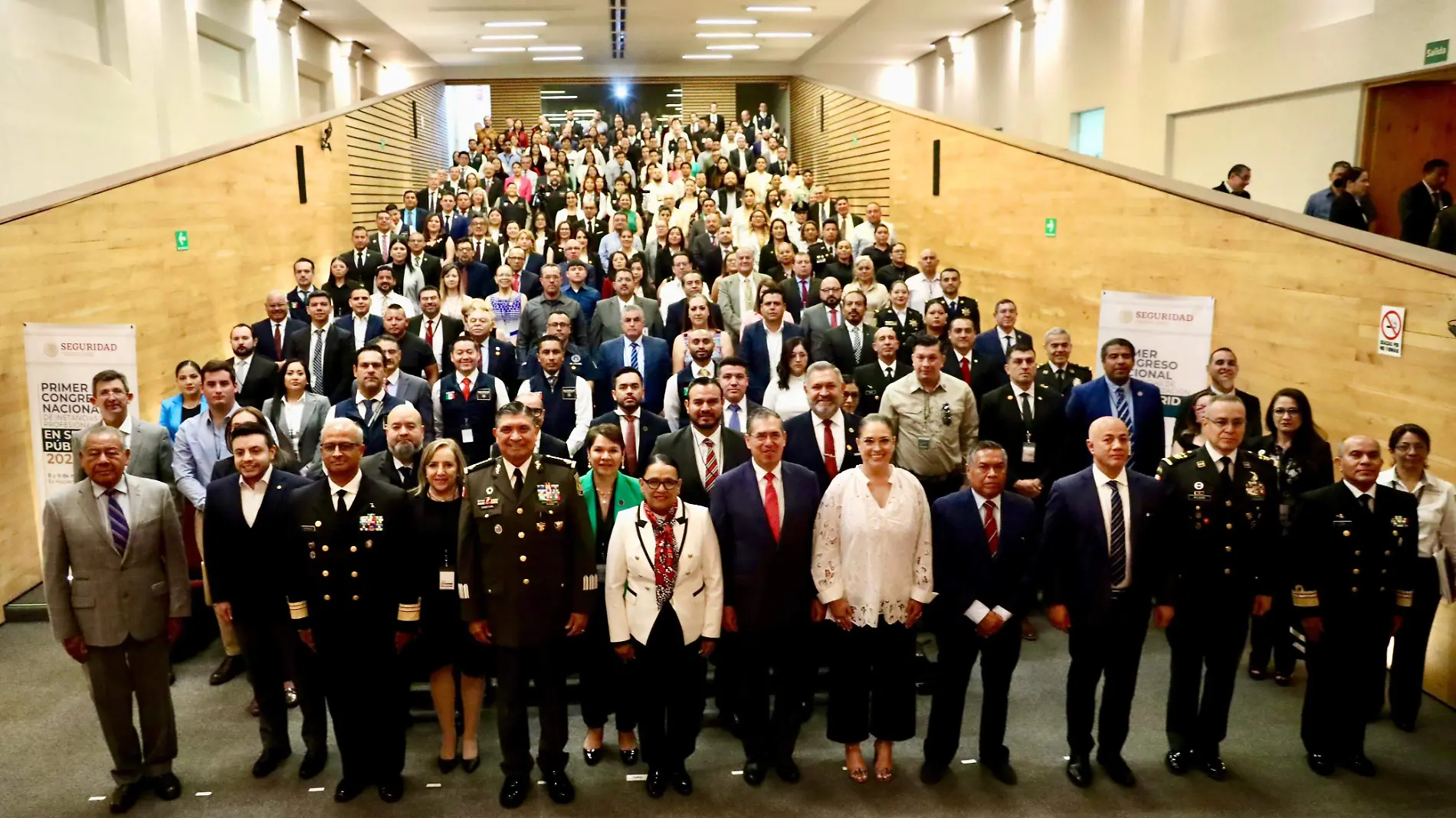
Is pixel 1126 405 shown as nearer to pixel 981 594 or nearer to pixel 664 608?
pixel 981 594

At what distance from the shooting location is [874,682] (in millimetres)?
3971

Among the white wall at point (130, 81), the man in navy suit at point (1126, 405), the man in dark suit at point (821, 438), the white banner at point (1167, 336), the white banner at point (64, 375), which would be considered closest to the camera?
the man in dark suit at point (821, 438)

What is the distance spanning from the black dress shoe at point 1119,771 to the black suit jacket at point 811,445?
167cm

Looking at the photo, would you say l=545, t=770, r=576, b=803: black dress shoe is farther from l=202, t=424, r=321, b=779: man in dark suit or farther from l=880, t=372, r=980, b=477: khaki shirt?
l=880, t=372, r=980, b=477: khaki shirt

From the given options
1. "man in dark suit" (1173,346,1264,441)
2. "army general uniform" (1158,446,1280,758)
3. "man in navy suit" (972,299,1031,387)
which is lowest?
"army general uniform" (1158,446,1280,758)

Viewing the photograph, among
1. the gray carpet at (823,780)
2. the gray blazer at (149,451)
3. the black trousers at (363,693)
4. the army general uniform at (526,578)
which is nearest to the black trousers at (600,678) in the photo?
the gray carpet at (823,780)

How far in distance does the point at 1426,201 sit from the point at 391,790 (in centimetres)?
726

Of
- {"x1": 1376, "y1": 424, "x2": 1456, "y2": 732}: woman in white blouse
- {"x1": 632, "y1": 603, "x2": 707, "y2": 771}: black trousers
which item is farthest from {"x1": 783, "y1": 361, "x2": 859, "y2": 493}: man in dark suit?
{"x1": 1376, "y1": 424, "x2": 1456, "y2": 732}: woman in white blouse

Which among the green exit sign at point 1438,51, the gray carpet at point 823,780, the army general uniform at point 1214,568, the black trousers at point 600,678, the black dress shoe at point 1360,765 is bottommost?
the gray carpet at point 823,780

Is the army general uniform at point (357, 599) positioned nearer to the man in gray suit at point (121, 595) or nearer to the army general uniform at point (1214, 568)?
the man in gray suit at point (121, 595)

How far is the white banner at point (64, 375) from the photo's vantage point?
5438 millimetres

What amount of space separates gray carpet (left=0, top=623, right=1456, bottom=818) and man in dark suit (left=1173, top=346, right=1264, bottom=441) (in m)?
1.41

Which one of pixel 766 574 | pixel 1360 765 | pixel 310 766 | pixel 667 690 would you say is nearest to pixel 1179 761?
pixel 1360 765

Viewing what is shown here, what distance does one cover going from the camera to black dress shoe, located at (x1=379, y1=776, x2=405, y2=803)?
383cm
